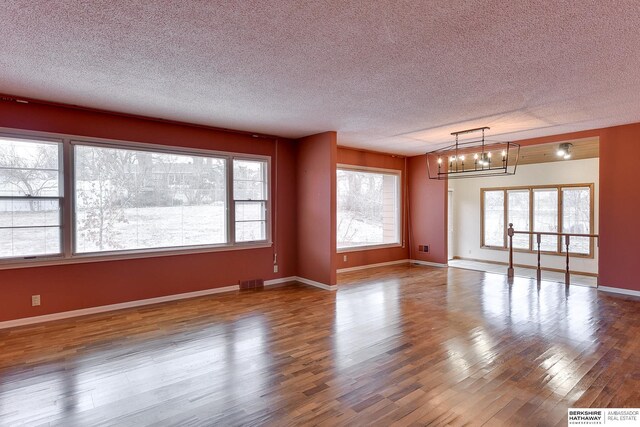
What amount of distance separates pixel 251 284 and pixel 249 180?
179 centimetres

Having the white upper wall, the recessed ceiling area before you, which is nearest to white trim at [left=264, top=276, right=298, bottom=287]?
the recessed ceiling area

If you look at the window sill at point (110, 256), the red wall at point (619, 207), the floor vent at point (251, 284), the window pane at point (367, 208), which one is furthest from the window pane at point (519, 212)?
the window sill at point (110, 256)

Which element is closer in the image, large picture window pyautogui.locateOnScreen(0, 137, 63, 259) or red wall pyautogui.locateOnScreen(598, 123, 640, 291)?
large picture window pyautogui.locateOnScreen(0, 137, 63, 259)

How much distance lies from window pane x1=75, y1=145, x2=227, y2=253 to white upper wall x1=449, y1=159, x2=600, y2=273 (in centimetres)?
732

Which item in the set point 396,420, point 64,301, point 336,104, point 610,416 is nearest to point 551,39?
point 336,104

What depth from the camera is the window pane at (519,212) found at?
8.69 metres

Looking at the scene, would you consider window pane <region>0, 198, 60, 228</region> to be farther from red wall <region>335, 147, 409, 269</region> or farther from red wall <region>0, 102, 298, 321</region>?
red wall <region>335, 147, 409, 269</region>

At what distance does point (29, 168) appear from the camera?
3.95 metres

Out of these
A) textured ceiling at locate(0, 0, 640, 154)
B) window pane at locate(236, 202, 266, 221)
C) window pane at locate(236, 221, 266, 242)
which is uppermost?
textured ceiling at locate(0, 0, 640, 154)

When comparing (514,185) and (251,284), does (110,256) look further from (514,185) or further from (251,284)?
(514,185)

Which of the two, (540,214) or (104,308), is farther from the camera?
(540,214)

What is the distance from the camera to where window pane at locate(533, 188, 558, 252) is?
816 cm

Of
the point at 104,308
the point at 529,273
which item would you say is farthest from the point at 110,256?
the point at 529,273

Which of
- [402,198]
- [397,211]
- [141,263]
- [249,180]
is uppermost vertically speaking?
[249,180]
